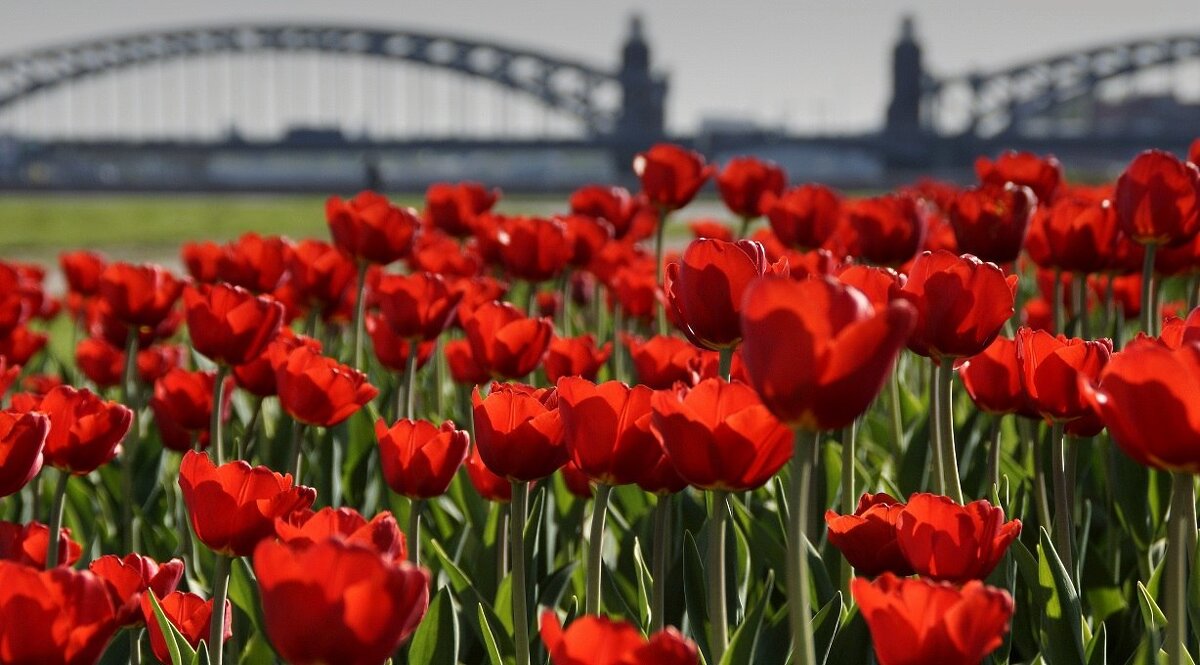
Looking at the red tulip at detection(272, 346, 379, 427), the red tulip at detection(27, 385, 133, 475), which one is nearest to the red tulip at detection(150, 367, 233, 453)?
the red tulip at detection(272, 346, 379, 427)

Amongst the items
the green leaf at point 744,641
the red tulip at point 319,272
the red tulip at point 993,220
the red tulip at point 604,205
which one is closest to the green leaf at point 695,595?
the green leaf at point 744,641

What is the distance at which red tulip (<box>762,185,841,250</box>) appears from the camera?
3.22m

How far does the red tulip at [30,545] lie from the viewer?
5.59 feet

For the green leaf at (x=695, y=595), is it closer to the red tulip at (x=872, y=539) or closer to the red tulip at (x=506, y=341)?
the red tulip at (x=872, y=539)

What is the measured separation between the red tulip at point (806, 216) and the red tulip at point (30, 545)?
1.89m

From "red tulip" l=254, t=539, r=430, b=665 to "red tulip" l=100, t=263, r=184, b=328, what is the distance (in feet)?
6.40

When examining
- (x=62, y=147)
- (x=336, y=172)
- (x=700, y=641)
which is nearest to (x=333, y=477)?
(x=700, y=641)

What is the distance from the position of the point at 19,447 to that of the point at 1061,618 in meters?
1.18

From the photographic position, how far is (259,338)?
2.22 metres

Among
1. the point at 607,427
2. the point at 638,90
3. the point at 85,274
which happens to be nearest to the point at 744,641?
the point at 607,427

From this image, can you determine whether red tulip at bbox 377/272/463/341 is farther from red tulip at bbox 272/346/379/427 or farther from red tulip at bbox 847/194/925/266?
red tulip at bbox 847/194/925/266

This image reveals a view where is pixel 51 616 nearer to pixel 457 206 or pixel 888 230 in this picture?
pixel 888 230

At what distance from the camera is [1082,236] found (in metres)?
2.54

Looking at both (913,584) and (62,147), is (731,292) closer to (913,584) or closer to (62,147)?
(913,584)
